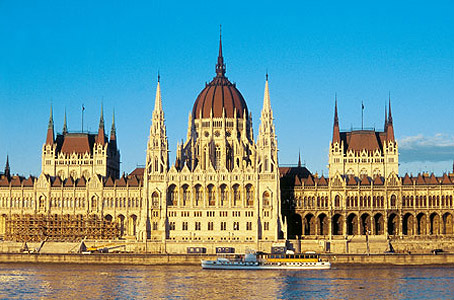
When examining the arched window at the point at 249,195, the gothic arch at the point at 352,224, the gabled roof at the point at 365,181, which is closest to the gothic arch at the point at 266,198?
the arched window at the point at 249,195

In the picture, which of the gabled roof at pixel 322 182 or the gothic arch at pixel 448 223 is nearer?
the gothic arch at pixel 448 223

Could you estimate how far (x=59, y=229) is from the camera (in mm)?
163125

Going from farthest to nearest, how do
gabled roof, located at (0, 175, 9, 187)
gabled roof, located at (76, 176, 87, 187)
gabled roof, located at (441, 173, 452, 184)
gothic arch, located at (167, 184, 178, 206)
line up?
gabled roof, located at (0, 175, 9, 187) → gabled roof, located at (76, 176, 87, 187) → gabled roof, located at (441, 173, 452, 184) → gothic arch, located at (167, 184, 178, 206)

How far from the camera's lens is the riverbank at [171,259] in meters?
140

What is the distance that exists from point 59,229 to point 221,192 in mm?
27887

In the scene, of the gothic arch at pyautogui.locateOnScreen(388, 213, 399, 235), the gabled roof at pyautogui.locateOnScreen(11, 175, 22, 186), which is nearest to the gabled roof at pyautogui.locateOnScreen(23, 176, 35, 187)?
the gabled roof at pyautogui.locateOnScreen(11, 175, 22, 186)

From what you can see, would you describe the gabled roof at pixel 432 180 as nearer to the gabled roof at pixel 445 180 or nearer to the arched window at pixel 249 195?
the gabled roof at pixel 445 180

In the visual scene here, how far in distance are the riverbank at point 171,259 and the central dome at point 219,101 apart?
118 feet

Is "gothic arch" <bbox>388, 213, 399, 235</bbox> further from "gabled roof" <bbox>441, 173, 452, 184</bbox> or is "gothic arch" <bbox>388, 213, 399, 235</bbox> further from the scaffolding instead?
the scaffolding

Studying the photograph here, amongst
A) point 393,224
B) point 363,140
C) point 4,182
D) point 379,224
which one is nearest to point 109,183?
point 4,182

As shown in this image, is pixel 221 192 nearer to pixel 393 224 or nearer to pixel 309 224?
pixel 309 224

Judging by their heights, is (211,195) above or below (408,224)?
above

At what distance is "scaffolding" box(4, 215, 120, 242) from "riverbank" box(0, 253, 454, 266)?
1296cm

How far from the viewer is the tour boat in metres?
136
